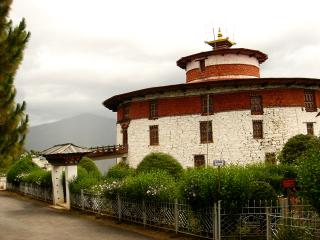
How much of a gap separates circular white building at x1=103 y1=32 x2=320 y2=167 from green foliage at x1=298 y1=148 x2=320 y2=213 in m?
21.6

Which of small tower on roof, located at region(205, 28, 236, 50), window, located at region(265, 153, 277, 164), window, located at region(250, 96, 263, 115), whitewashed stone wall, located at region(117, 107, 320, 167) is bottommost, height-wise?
window, located at region(265, 153, 277, 164)

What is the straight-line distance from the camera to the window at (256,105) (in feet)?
110

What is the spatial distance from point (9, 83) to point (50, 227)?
762 cm

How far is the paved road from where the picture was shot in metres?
15.5

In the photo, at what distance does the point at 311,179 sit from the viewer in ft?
35.7

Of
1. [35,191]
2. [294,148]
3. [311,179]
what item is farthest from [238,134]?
[311,179]

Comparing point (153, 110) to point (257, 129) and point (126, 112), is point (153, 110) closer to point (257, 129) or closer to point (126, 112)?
point (126, 112)

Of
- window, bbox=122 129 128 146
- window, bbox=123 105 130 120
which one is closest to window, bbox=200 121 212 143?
window, bbox=123 105 130 120

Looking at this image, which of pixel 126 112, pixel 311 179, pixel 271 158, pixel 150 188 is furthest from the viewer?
pixel 126 112

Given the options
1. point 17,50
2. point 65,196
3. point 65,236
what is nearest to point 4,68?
point 17,50

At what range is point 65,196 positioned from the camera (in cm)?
2552

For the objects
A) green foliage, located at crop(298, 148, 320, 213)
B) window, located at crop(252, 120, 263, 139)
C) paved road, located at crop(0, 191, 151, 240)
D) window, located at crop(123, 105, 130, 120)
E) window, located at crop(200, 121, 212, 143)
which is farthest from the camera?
window, located at crop(123, 105, 130, 120)

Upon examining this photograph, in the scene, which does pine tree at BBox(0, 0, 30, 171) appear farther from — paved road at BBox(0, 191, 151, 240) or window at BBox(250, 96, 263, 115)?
window at BBox(250, 96, 263, 115)

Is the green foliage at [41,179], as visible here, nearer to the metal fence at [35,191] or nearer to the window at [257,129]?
the metal fence at [35,191]
